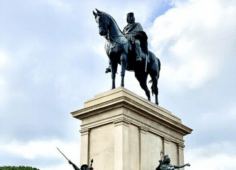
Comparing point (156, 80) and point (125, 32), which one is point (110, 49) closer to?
point (125, 32)

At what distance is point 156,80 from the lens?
25.7 m

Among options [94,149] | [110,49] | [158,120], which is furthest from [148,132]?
[110,49]

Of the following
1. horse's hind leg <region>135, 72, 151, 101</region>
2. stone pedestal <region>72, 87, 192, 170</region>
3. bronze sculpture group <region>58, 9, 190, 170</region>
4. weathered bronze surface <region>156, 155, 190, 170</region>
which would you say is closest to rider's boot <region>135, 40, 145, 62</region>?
bronze sculpture group <region>58, 9, 190, 170</region>

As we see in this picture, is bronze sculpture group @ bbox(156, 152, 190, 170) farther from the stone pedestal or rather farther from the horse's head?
the horse's head

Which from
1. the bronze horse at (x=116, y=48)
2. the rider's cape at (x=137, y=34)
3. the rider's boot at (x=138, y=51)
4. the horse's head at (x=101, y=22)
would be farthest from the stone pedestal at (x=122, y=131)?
the rider's cape at (x=137, y=34)

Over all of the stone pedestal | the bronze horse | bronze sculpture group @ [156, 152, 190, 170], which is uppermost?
the bronze horse

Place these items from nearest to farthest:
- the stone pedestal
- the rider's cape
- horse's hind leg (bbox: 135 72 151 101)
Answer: the stone pedestal < the rider's cape < horse's hind leg (bbox: 135 72 151 101)

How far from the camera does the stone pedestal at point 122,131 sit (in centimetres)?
2112

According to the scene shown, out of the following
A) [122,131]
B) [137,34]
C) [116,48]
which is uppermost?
[137,34]

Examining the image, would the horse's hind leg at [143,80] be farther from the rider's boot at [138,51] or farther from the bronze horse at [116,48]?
the rider's boot at [138,51]

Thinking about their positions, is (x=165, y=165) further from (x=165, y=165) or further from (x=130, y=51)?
(x=130, y=51)

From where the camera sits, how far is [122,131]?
21.0 metres

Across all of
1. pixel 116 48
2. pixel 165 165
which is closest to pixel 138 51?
pixel 116 48

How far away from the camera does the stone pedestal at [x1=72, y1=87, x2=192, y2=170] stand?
21.1 meters
